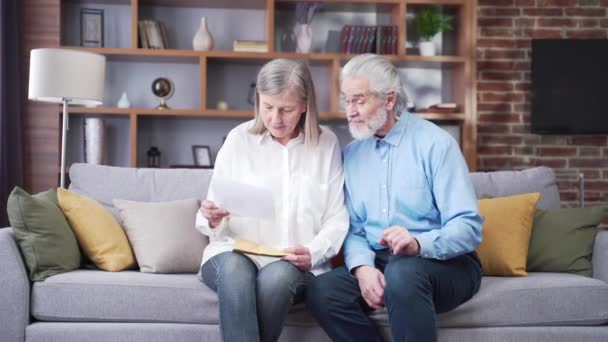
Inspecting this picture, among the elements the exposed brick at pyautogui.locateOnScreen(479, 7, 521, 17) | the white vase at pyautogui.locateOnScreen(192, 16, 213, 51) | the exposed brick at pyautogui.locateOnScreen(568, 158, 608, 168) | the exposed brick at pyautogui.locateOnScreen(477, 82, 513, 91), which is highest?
the exposed brick at pyautogui.locateOnScreen(479, 7, 521, 17)

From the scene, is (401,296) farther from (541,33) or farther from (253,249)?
(541,33)

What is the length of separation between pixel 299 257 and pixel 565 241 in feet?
3.48

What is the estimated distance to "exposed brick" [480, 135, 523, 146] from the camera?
16.5ft

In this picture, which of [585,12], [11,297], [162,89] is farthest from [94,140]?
[585,12]

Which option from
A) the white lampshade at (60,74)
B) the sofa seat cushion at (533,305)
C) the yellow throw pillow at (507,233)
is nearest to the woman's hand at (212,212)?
the sofa seat cushion at (533,305)

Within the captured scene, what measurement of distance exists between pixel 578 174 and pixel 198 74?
2.69 m

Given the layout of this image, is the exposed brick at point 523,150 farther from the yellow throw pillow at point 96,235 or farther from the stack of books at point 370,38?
the yellow throw pillow at point 96,235

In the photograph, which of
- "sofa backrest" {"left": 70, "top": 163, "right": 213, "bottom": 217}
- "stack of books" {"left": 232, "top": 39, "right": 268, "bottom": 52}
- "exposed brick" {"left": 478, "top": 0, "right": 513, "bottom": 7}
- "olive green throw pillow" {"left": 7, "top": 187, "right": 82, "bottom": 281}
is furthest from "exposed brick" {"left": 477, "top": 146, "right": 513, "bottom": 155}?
"olive green throw pillow" {"left": 7, "top": 187, "right": 82, "bottom": 281}

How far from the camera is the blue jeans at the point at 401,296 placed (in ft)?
6.53

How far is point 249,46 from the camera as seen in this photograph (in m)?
4.86

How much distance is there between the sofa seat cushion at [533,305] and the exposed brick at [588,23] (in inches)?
122

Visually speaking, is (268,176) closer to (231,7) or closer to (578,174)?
(231,7)

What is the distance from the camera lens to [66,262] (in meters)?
2.51

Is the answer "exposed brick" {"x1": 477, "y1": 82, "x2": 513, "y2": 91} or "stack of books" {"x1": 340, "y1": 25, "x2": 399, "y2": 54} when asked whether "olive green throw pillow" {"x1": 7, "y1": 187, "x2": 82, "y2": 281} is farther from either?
"exposed brick" {"x1": 477, "y1": 82, "x2": 513, "y2": 91}
